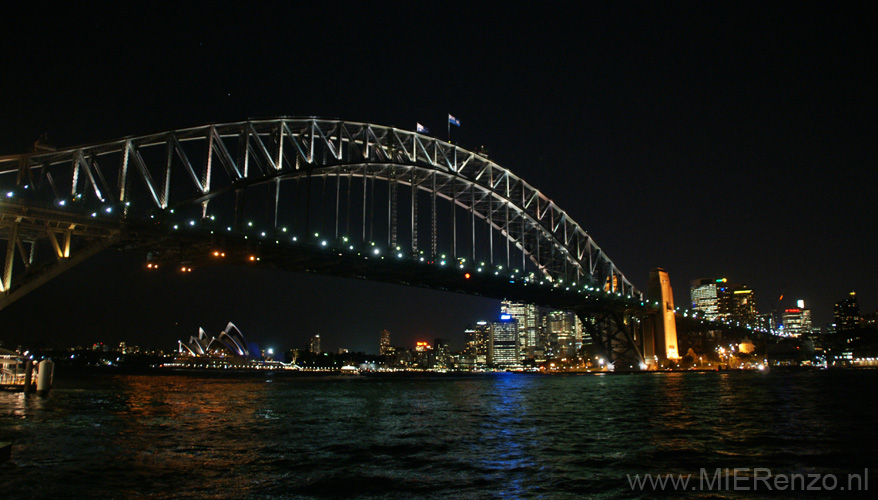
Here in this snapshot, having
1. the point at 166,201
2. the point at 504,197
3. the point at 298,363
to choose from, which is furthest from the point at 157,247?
Answer: the point at 298,363

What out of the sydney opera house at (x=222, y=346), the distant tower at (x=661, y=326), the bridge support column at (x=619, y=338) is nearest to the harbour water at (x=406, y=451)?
the bridge support column at (x=619, y=338)

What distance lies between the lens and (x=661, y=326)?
95.9 meters

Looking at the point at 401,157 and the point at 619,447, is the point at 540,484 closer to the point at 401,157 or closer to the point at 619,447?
the point at 619,447

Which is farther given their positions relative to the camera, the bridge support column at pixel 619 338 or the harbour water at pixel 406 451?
the bridge support column at pixel 619 338

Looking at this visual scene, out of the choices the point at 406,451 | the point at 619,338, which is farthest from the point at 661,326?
the point at 406,451

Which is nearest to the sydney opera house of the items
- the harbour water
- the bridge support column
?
the bridge support column

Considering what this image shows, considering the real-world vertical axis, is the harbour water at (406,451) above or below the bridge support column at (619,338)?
below

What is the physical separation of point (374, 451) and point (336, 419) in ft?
24.7

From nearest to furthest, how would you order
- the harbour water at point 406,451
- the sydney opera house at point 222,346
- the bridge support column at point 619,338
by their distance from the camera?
1. the harbour water at point 406,451
2. the bridge support column at point 619,338
3. the sydney opera house at point 222,346

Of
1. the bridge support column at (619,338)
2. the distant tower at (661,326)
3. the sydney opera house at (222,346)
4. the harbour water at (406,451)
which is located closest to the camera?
the harbour water at (406,451)

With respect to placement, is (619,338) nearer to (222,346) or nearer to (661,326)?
(661,326)

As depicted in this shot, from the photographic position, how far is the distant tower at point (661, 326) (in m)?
95.4

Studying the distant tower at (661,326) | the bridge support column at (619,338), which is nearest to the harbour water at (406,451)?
the bridge support column at (619,338)

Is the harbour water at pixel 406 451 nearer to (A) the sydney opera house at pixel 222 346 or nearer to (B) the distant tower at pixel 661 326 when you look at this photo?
(B) the distant tower at pixel 661 326
